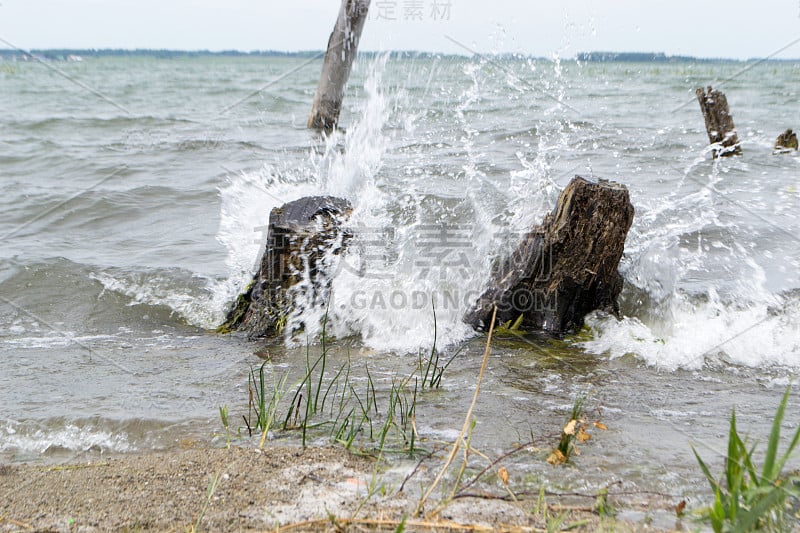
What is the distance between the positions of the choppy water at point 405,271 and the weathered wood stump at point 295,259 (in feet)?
0.58

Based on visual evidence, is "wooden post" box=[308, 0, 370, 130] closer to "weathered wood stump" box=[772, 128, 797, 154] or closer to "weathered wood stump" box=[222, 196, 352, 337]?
"weathered wood stump" box=[222, 196, 352, 337]

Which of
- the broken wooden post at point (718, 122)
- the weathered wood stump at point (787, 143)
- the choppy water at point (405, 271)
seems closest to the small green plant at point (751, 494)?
the choppy water at point (405, 271)

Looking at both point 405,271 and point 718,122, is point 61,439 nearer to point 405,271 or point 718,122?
point 405,271

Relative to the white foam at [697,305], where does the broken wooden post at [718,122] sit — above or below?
above

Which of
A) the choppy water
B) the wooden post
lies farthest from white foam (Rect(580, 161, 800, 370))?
the wooden post

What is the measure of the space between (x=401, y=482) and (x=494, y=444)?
0.56m

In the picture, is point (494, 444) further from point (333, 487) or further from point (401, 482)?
point (333, 487)

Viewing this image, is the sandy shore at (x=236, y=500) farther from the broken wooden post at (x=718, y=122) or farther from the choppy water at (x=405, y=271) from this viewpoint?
the broken wooden post at (x=718, y=122)

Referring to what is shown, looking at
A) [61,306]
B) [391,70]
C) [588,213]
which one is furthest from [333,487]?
[391,70]

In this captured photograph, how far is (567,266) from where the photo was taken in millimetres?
3973

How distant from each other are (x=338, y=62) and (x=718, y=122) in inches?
186

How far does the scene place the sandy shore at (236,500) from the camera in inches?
73.0

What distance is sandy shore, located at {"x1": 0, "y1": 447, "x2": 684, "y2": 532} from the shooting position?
186 cm

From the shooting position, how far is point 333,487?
6.89 ft
